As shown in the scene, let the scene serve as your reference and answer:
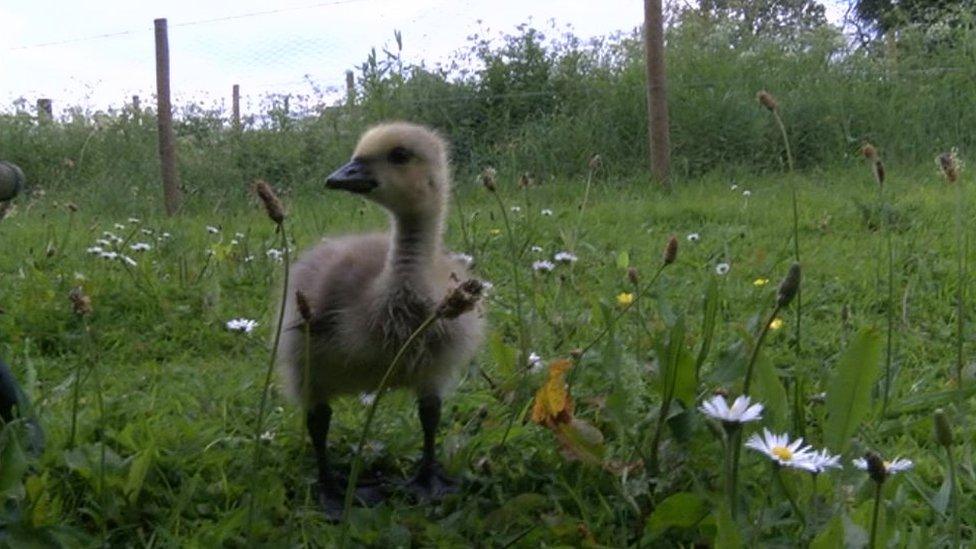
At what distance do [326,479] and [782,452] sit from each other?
1262 mm

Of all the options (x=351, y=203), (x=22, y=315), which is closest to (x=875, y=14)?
(x=351, y=203)

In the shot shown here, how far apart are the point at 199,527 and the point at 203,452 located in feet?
1.13

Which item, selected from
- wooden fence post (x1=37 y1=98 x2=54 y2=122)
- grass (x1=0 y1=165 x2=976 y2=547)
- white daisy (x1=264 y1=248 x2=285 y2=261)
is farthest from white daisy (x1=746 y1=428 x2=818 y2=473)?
wooden fence post (x1=37 y1=98 x2=54 y2=122)

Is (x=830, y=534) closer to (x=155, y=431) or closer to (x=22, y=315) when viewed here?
(x=155, y=431)

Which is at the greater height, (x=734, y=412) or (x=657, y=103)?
(x=657, y=103)

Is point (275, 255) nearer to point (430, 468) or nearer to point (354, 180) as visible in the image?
point (354, 180)

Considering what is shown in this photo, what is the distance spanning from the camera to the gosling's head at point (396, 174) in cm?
301

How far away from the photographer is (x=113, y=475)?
2533mm

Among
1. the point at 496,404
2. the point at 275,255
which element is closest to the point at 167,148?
the point at 275,255

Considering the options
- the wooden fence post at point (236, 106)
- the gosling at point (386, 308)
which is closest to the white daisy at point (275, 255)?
the gosling at point (386, 308)

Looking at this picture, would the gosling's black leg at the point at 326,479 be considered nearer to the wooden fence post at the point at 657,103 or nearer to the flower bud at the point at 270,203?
the flower bud at the point at 270,203

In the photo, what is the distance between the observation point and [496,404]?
333 cm

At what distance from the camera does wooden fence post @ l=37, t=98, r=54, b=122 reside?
13422 mm

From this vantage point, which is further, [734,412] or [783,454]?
[783,454]
